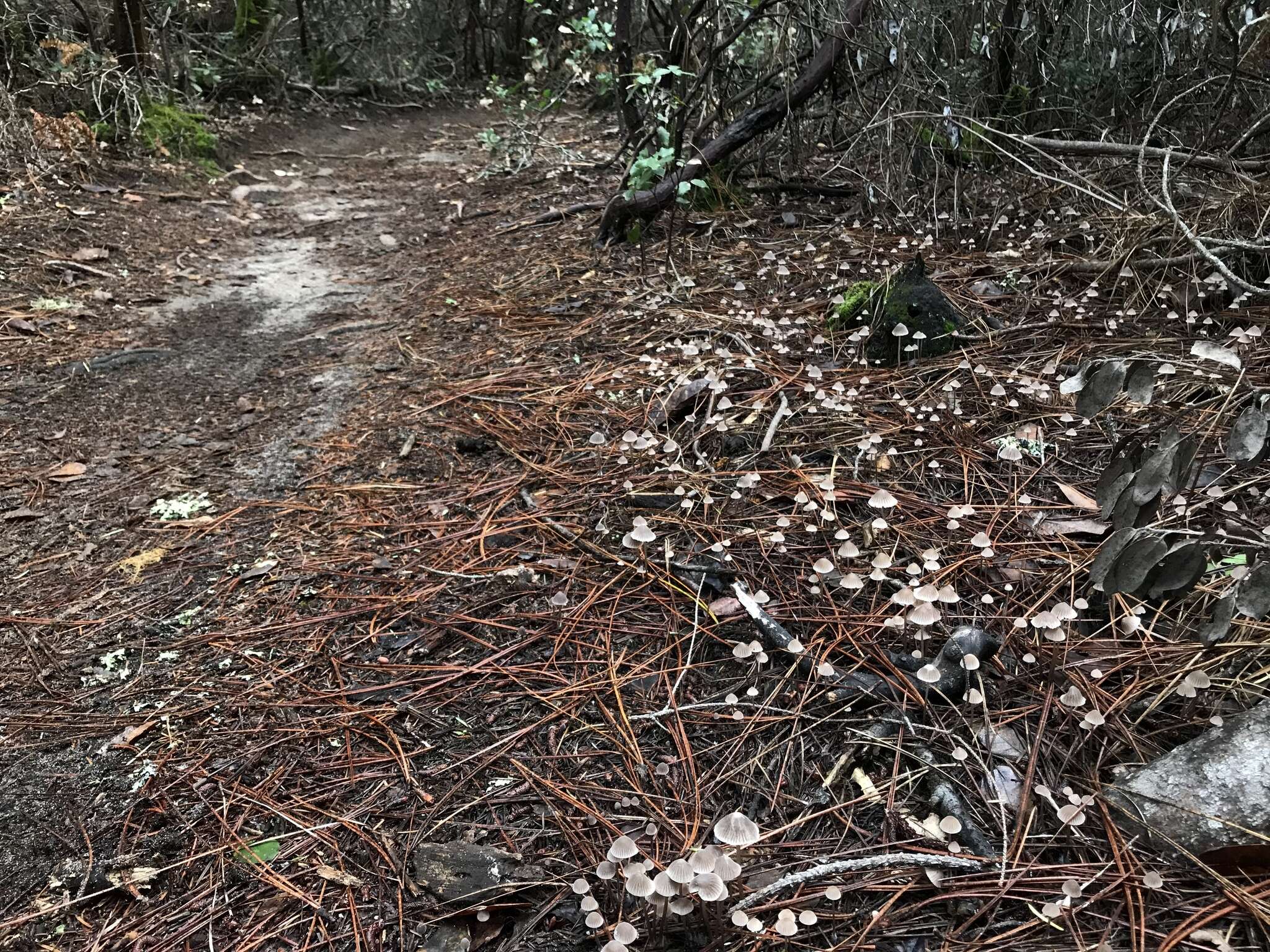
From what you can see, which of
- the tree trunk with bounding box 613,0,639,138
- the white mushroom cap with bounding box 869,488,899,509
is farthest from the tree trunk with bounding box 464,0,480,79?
the white mushroom cap with bounding box 869,488,899,509

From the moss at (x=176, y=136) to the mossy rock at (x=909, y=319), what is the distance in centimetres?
716

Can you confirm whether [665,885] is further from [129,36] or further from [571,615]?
[129,36]

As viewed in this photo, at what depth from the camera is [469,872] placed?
5.88ft

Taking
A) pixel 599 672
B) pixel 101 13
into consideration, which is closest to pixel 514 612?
pixel 599 672

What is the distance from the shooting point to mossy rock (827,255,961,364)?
3.64m

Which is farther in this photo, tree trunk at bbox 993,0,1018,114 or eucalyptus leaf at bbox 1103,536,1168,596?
tree trunk at bbox 993,0,1018,114

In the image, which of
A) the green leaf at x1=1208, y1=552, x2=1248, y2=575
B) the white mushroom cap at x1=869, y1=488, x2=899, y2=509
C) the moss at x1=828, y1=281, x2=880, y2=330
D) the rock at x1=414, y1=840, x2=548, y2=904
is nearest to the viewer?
the rock at x1=414, y1=840, x2=548, y2=904

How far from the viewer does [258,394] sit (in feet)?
13.6

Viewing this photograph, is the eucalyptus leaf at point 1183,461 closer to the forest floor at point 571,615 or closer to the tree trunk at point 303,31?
the forest floor at point 571,615

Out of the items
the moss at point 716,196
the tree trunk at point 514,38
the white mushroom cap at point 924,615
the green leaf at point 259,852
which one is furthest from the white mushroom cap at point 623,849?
the tree trunk at point 514,38

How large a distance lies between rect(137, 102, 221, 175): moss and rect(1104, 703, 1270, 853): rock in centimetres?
898

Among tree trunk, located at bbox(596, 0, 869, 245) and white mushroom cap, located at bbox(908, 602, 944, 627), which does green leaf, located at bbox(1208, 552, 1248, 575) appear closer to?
white mushroom cap, located at bbox(908, 602, 944, 627)

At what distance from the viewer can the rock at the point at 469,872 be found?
1.76 metres

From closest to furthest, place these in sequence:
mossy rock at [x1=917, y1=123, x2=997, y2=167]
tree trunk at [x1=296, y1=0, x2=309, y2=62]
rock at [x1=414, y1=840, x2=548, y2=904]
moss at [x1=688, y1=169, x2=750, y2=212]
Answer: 1. rock at [x1=414, y1=840, x2=548, y2=904]
2. mossy rock at [x1=917, y1=123, x2=997, y2=167]
3. moss at [x1=688, y1=169, x2=750, y2=212]
4. tree trunk at [x1=296, y1=0, x2=309, y2=62]
